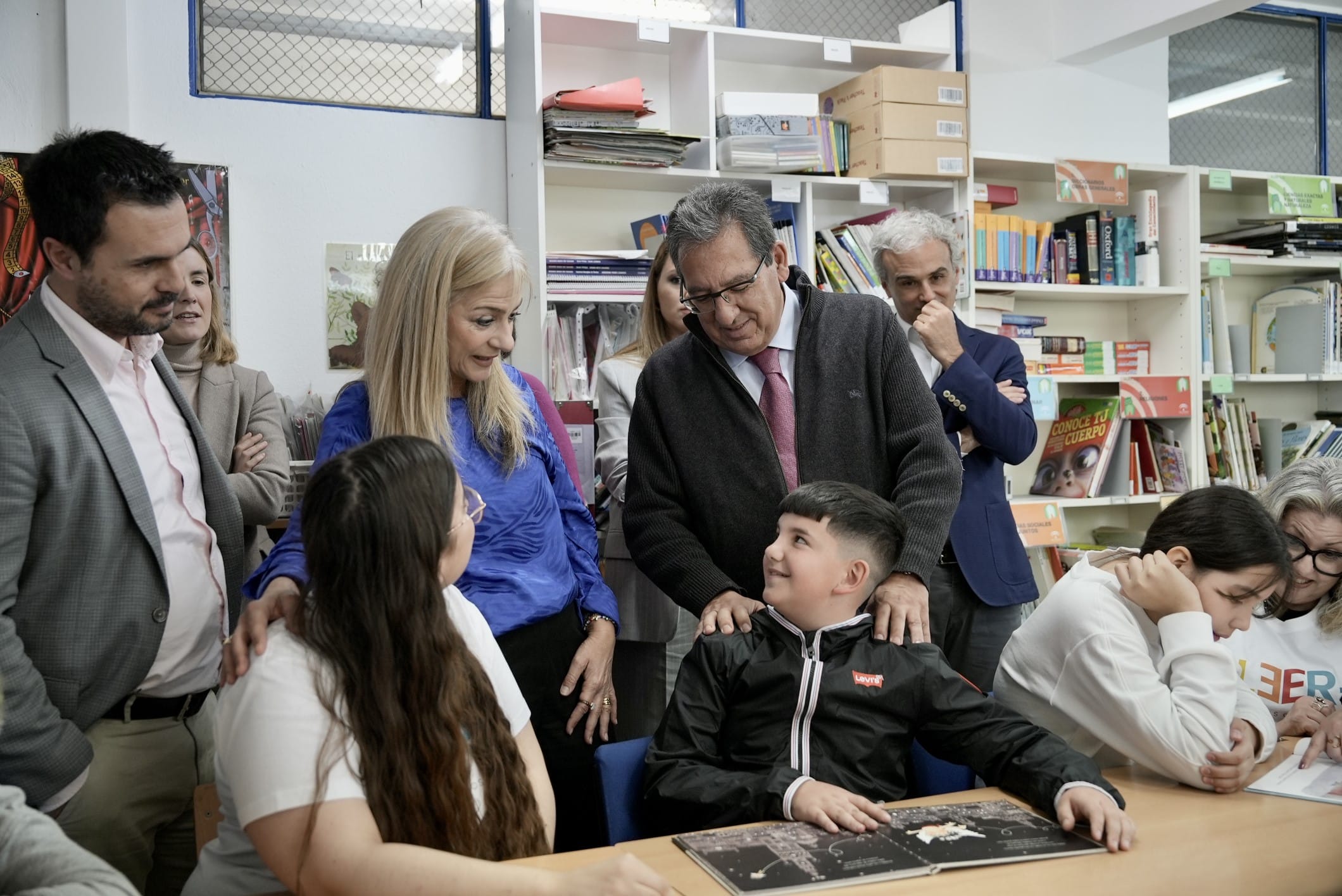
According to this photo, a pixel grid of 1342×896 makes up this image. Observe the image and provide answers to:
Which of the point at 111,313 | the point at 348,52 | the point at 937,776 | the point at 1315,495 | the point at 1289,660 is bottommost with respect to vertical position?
the point at 937,776

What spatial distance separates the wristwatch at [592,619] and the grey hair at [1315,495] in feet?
4.50

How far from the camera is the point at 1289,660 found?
2.29 meters

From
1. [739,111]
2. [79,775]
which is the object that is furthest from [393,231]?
[79,775]

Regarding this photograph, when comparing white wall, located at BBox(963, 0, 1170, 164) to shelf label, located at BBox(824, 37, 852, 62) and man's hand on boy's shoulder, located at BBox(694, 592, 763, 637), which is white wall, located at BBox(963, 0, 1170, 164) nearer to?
shelf label, located at BBox(824, 37, 852, 62)

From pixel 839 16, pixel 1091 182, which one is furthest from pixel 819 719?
pixel 839 16

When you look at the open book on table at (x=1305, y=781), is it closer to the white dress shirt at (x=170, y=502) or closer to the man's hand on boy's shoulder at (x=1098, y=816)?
the man's hand on boy's shoulder at (x=1098, y=816)

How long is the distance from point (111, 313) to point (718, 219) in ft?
3.44

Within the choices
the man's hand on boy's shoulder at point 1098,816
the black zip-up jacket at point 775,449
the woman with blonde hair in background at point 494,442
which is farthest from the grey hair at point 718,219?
the man's hand on boy's shoulder at point 1098,816

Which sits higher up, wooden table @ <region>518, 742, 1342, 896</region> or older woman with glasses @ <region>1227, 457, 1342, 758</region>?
older woman with glasses @ <region>1227, 457, 1342, 758</region>

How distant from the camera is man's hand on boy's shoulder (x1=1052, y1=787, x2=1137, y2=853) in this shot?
1461 mm

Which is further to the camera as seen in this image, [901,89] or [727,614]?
[901,89]

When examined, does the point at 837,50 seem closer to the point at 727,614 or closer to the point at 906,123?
the point at 906,123

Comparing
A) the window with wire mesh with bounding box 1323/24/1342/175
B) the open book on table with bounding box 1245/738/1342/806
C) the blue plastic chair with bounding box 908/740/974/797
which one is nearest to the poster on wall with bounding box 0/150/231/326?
the blue plastic chair with bounding box 908/740/974/797

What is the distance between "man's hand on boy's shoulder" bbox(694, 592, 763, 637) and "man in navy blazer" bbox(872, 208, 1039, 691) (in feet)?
1.94
